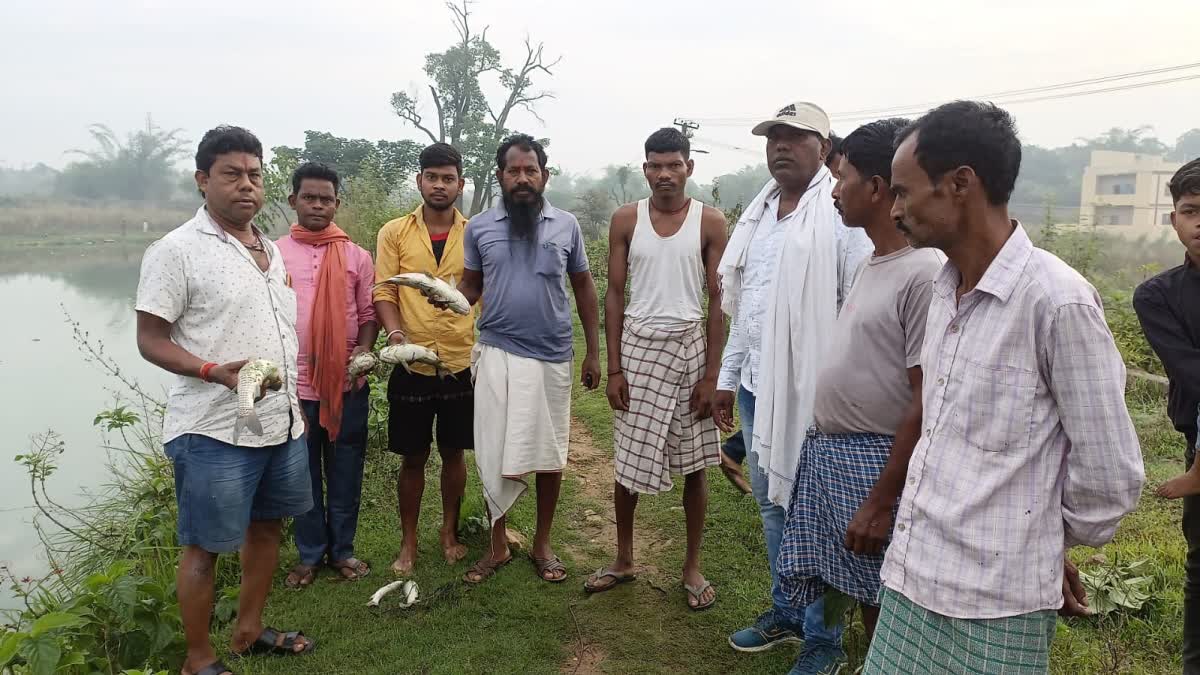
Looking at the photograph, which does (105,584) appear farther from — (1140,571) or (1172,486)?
(1140,571)

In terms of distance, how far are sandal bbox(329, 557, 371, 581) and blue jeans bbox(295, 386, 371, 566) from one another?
0.08ft

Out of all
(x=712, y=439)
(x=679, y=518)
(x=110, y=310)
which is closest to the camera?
(x=712, y=439)

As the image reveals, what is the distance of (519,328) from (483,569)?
1230mm

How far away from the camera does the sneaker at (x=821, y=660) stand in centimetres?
252

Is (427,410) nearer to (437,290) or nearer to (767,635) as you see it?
(437,290)

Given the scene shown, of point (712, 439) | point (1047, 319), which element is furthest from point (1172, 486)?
point (712, 439)

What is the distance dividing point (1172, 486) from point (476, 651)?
252cm

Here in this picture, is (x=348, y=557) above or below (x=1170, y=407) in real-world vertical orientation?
Result: below

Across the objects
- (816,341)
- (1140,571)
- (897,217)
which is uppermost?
(897,217)

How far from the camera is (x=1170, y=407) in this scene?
7.94ft

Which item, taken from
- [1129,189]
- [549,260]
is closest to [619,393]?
[549,260]

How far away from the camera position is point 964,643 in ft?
4.49

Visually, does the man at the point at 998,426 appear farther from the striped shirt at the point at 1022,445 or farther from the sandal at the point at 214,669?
the sandal at the point at 214,669

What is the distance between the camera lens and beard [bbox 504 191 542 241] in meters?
3.39
